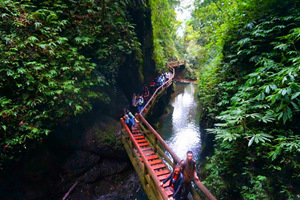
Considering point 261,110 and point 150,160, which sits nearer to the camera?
point 261,110

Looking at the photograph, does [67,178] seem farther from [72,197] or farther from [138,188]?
[138,188]

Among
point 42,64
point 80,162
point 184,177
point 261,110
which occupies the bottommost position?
point 80,162

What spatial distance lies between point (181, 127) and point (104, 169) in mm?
10299

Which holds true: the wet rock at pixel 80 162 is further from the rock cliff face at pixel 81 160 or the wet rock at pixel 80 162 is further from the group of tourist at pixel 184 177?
the group of tourist at pixel 184 177

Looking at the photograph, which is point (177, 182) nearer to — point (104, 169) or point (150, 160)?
point (150, 160)

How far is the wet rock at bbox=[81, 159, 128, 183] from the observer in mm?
8469

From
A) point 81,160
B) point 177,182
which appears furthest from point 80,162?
point 177,182

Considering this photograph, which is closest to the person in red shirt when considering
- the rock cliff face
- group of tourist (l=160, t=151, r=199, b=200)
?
group of tourist (l=160, t=151, r=199, b=200)

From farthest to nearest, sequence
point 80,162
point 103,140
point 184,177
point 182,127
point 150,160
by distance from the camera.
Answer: point 182,127
point 103,140
point 80,162
point 150,160
point 184,177

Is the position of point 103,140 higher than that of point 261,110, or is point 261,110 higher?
point 261,110

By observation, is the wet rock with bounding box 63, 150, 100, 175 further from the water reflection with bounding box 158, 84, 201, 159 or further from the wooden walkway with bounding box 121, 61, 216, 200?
the water reflection with bounding box 158, 84, 201, 159

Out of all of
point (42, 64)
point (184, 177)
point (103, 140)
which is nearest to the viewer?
point (184, 177)

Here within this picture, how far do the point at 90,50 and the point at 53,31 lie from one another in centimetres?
190

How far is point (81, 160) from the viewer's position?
27.7 feet
